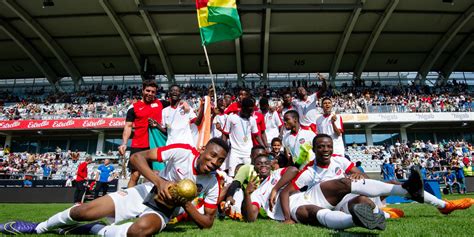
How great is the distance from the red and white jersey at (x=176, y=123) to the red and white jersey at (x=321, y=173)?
7.24ft

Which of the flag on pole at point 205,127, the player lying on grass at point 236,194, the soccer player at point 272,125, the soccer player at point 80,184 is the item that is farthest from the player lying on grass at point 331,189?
the soccer player at point 80,184

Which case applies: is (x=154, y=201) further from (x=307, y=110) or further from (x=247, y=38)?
(x=247, y=38)

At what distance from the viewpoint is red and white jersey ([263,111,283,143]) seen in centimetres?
785

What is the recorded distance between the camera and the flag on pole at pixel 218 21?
833 centimetres

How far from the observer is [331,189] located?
141 inches

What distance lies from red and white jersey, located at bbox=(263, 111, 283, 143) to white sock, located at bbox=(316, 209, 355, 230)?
4401mm

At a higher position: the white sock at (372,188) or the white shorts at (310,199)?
the white sock at (372,188)

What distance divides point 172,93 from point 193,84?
82.5ft

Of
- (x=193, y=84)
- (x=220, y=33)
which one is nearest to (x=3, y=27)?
(x=193, y=84)

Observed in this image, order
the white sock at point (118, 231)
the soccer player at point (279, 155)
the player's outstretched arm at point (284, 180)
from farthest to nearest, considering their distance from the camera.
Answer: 1. the soccer player at point (279, 155)
2. the player's outstretched arm at point (284, 180)
3. the white sock at point (118, 231)

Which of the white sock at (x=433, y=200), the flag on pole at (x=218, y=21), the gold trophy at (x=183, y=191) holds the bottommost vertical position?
the white sock at (x=433, y=200)

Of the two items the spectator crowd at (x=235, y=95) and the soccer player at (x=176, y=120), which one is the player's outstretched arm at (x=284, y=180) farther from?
the spectator crowd at (x=235, y=95)

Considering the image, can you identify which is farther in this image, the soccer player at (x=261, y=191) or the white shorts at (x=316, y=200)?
the soccer player at (x=261, y=191)

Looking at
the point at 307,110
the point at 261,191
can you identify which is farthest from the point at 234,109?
the point at 261,191
